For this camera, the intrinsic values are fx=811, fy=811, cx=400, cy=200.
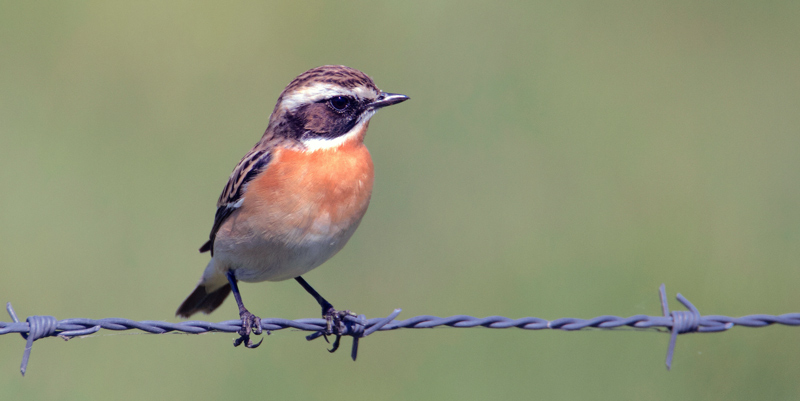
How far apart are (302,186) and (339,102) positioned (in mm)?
725

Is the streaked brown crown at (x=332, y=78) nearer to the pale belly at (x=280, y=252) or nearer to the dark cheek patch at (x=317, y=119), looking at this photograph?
the dark cheek patch at (x=317, y=119)

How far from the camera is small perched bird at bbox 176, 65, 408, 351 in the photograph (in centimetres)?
552

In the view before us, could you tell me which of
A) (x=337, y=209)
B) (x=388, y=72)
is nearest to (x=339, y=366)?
(x=337, y=209)

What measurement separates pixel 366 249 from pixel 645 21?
20.2 ft

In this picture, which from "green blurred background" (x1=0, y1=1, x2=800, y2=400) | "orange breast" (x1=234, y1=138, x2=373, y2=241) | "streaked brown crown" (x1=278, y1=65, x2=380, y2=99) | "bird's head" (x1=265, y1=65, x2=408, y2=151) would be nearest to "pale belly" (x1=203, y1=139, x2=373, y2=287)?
"orange breast" (x1=234, y1=138, x2=373, y2=241)

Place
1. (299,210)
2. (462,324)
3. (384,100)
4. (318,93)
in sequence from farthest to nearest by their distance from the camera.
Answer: (384,100) → (318,93) → (299,210) → (462,324)

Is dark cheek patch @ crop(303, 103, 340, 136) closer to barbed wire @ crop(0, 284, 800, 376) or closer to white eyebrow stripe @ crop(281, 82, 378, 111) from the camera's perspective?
white eyebrow stripe @ crop(281, 82, 378, 111)

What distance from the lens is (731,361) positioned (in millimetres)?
8078

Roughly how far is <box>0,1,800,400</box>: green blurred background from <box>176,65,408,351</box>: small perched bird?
2.75 metres

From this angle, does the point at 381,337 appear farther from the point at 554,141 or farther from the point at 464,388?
the point at 554,141

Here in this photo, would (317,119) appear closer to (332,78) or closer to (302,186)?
(332,78)

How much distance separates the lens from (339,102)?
5.83 m

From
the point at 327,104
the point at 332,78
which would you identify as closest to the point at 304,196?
the point at 327,104

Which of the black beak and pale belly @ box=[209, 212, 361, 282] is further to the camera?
the black beak
